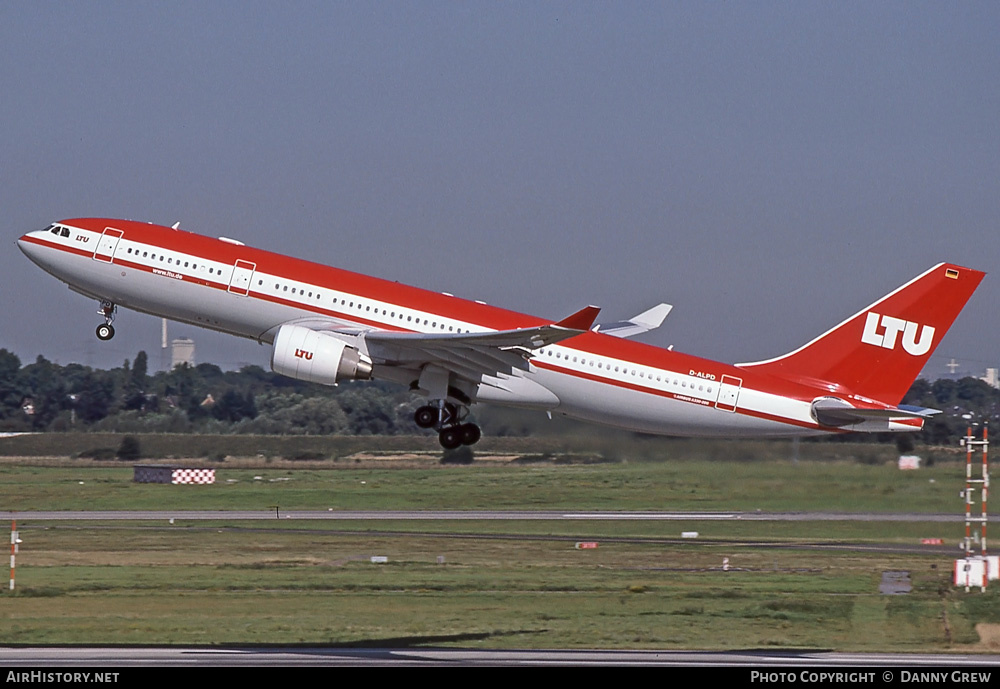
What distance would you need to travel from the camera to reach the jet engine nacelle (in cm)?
3241

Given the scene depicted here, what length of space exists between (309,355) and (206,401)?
1685 inches

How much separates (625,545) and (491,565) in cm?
629

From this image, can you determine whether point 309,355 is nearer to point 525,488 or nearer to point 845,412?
point 845,412

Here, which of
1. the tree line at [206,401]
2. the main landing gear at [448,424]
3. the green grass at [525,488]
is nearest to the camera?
the main landing gear at [448,424]

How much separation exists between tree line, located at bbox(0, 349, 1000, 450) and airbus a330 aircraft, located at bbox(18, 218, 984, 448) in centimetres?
1523

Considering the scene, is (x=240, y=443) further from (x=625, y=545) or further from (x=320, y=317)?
(x=320, y=317)

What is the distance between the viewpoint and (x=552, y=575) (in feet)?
124

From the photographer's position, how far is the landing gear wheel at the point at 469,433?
35000 mm

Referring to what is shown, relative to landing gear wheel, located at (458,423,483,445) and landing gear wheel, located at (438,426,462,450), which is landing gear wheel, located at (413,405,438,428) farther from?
landing gear wheel, located at (458,423,483,445)

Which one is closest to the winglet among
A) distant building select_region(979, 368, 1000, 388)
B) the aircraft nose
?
the aircraft nose

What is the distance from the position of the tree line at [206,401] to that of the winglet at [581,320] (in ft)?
81.4

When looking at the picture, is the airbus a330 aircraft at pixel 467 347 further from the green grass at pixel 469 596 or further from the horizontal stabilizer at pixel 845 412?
the green grass at pixel 469 596

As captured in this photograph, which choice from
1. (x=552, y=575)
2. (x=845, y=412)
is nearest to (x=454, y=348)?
(x=552, y=575)

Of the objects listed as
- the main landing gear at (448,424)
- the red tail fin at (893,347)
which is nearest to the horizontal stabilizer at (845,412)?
the red tail fin at (893,347)
